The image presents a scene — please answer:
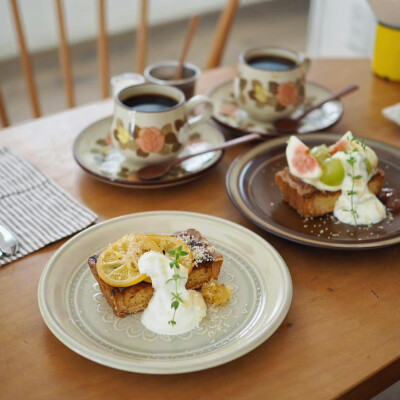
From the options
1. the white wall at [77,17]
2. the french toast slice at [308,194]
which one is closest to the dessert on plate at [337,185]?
the french toast slice at [308,194]

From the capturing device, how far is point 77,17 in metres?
4.29

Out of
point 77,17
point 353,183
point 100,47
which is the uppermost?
point 353,183

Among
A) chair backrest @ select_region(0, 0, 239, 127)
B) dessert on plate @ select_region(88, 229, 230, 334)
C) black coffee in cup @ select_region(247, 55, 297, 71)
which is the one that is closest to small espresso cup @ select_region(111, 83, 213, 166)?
black coffee in cup @ select_region(247, 55, 297, 71)

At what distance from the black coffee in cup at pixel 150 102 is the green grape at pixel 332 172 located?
0.39 m

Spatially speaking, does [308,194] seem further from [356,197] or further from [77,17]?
[77,17]

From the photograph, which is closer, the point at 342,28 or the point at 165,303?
the point at 165,303

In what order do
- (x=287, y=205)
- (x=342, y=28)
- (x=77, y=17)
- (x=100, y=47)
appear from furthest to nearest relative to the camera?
(x=77, y=17) → (x=342, y=28) → (x=100, y=47) → (x=287, y=205)

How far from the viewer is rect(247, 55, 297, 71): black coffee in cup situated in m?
1.50

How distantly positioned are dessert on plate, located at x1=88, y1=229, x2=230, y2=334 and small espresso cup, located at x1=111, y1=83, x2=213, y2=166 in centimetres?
37

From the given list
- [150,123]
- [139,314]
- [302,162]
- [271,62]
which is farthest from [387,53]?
[139,314]

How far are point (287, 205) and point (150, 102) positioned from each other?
399 millimetres

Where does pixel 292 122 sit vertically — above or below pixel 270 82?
below

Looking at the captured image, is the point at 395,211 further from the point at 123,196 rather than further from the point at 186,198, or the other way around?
the point at 123,196

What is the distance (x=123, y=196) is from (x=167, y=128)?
177 mm
